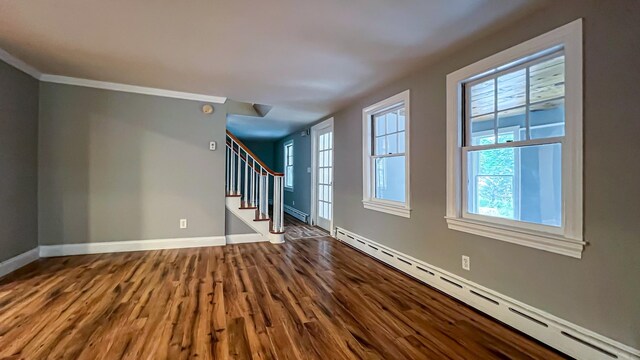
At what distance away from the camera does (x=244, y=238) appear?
14.3 feet

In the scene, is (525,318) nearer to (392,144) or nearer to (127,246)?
(392,144)

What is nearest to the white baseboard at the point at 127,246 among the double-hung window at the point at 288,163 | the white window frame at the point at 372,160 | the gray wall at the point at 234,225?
the gray wall at the point at 234,225

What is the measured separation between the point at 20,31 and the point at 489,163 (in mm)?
4027

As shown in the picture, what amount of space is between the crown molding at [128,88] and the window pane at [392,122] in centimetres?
241

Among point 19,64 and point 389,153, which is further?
point 389,153

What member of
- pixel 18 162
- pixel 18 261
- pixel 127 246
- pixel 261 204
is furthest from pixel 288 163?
pixel 18 261

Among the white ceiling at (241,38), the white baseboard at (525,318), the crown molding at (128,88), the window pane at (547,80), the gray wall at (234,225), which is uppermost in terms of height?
the crown molding at (128,88)

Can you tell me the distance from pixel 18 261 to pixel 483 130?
4949 millimetres

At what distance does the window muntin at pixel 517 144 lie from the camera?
6.05 feet

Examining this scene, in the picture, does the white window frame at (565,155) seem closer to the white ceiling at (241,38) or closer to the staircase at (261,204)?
the white ceiling at (241,38)

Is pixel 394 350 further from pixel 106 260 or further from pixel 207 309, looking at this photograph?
pixel 106 260

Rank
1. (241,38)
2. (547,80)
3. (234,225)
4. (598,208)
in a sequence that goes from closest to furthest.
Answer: (598,208), (547,80), (241,38), (234,225)

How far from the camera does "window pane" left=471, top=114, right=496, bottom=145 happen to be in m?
2.25

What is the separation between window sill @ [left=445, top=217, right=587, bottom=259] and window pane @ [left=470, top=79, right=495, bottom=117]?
0.95m
